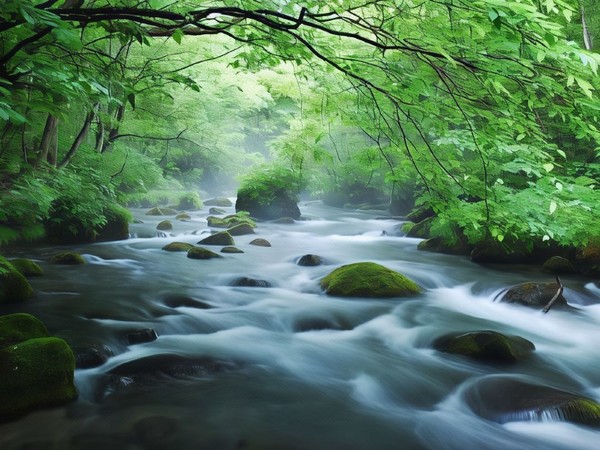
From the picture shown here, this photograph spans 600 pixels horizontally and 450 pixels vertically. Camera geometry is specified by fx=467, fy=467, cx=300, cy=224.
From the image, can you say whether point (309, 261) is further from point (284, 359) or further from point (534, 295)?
point (284, 359)

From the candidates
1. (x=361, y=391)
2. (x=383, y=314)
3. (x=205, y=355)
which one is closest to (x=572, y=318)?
(x=383, y=314)

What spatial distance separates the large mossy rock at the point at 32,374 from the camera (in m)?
3.58

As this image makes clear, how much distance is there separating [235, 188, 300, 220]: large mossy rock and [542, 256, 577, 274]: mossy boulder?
12.5m

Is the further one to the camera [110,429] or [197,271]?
[197,271]

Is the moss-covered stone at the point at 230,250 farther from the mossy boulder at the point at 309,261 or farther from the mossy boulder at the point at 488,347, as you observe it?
the mossy boulder at the point at 488,347

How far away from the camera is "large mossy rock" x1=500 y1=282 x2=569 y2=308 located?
25.0ft

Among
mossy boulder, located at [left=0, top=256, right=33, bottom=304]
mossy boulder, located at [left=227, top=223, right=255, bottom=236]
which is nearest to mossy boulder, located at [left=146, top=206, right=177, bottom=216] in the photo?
mossy boulder, located at [left=227, top=223, right=255, bottom=236]

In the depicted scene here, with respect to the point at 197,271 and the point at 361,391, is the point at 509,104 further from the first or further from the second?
the point at 197,271

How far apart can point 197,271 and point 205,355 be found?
451 centimetres

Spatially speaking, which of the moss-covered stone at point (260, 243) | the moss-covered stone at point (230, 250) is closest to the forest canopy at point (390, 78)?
the moss-covered stone at point (230, 250)

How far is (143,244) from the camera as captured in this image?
12.5 metres

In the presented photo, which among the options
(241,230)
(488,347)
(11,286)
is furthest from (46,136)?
(241,230)

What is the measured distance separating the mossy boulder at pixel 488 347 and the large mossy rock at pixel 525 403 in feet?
1.64

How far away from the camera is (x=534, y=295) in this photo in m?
7.74
